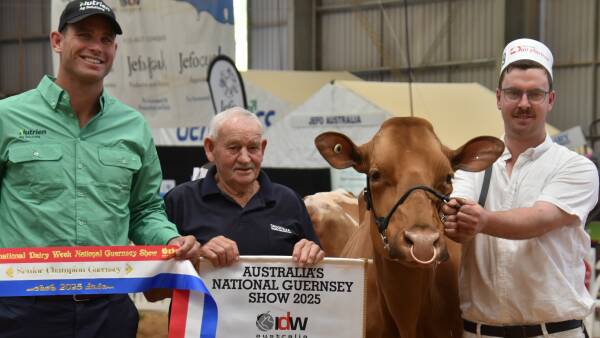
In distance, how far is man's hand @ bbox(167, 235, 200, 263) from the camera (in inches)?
139

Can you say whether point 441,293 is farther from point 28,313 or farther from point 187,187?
point 28,313

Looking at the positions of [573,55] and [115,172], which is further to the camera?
[573,55]

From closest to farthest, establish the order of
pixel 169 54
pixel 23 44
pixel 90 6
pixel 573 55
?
pixel 90 6 < pixel 169 54 < pixel 573 55 < pixel 23 44

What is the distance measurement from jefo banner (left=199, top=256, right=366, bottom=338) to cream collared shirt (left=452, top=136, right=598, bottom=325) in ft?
1.94

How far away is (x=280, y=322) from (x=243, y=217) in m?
0.52

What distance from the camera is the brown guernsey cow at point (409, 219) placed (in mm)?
3568

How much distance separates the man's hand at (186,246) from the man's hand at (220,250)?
0.18ft

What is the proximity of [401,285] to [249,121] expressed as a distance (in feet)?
3.56

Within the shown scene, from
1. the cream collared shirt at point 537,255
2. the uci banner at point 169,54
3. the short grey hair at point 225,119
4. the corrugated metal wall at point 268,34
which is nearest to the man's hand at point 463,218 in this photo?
the cream collared shirt at point 537,255

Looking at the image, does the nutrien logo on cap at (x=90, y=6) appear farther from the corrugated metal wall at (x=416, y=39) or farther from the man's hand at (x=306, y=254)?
the corrugated metal wall at (x=416, y=39)

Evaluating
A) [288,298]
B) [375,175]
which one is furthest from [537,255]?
[288,298]

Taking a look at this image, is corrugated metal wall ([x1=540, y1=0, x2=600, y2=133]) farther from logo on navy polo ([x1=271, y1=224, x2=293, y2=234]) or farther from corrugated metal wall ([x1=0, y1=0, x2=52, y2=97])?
logo on navy polo ([x1=271, y1=224, x2=293, y2=234])

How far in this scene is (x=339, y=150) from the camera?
4.13m

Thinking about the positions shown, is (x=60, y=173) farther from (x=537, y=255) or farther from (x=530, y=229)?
(x=537, y=255)
